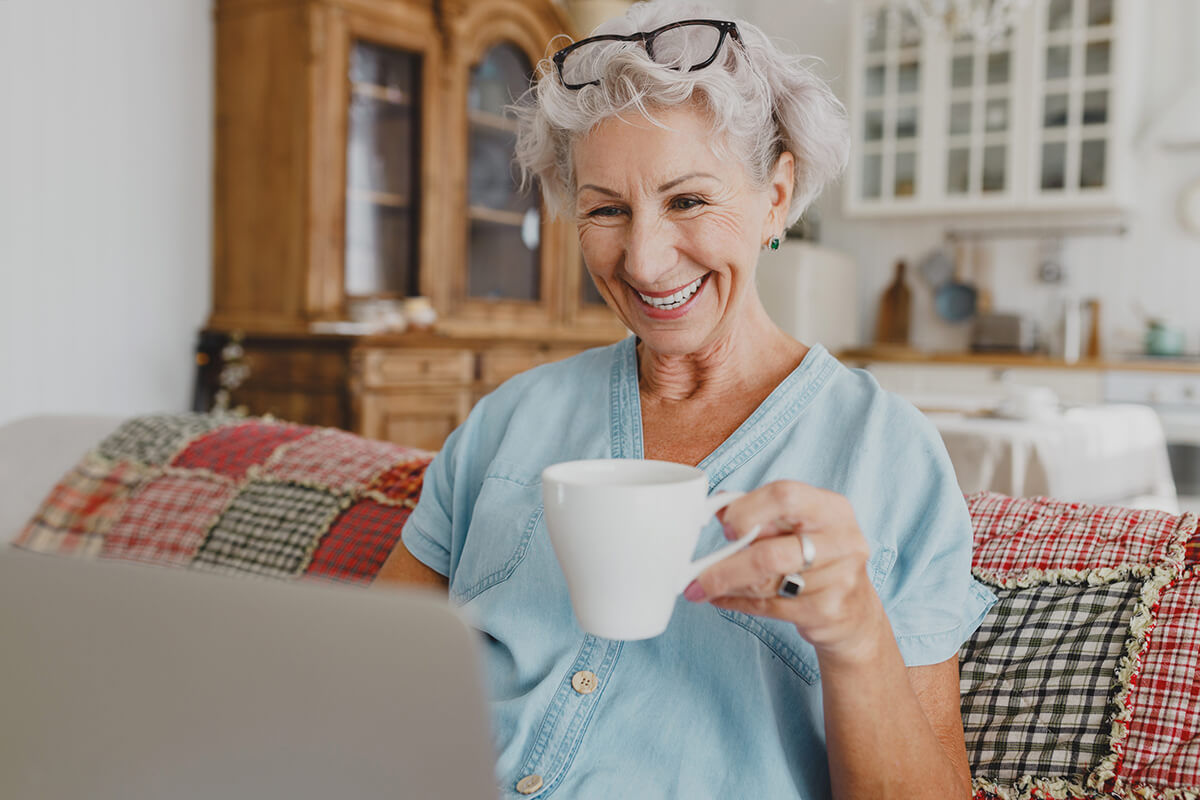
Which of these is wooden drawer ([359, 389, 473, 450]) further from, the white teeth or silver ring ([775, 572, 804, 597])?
silver ring ([775, 572, 804, 597])

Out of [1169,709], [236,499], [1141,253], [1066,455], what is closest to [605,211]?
[1169,709]

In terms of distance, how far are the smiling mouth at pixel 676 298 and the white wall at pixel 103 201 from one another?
7.32 ft

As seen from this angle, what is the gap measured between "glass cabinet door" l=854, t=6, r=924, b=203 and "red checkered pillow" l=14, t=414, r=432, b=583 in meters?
3.84

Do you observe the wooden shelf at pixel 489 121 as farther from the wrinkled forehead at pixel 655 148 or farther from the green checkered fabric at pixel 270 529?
the wrinkled forehead at pixel 655 148

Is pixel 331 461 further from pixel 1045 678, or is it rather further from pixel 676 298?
pixel 1045 678

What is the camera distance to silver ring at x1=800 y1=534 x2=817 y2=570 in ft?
1.96

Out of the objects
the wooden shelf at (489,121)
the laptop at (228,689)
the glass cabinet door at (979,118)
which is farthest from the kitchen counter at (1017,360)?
the laptop at (228,689)

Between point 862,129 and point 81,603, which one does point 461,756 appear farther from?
point 862,129

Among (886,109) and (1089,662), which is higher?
(886,109)

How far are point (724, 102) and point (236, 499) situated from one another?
89cm

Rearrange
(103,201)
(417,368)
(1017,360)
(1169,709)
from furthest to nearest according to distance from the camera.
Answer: (1017,360)
(417,368)
(103,201)
(1169,709)

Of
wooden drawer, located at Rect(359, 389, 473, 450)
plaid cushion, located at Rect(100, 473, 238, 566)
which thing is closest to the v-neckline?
plaid cushion, located at Rect(100, 473, 238, 566)

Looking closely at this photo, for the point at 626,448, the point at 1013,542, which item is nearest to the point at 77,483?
the point at 626,448

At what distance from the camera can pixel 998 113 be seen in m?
4.50
